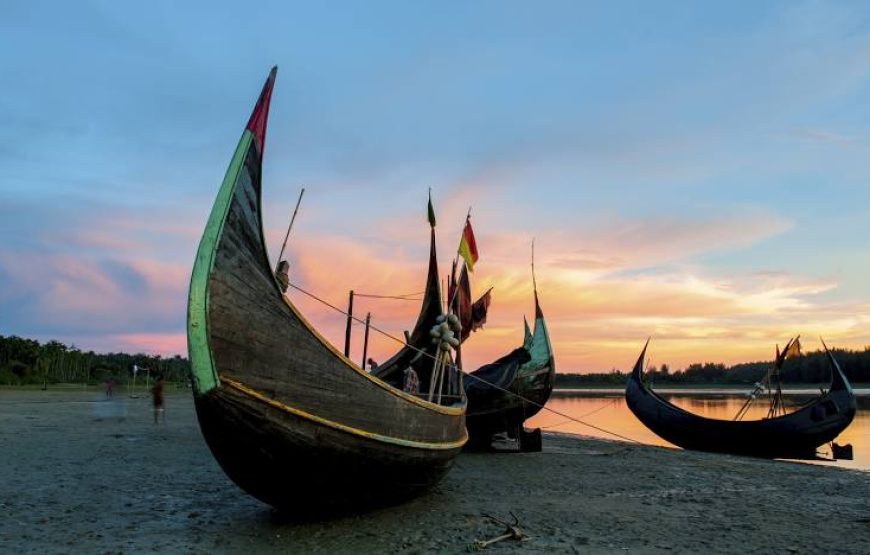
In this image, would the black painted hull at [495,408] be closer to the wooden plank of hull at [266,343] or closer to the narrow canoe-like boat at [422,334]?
the narrow canoe-like boat at [422,334]

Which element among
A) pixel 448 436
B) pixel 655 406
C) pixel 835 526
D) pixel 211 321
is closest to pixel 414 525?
pixel 448 436

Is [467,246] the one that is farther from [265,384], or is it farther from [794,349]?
[794,349]

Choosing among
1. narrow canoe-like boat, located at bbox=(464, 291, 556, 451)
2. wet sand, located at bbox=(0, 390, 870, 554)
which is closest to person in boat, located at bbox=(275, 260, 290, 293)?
wet sand, located at bbox=(0, 390, 870, 554)

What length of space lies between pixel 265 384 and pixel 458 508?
13.3 ft

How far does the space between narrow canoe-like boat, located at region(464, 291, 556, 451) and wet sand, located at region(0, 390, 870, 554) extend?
0.92 m

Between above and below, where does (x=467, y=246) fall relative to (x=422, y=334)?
above

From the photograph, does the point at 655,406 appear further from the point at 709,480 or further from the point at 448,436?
the point at 448,436

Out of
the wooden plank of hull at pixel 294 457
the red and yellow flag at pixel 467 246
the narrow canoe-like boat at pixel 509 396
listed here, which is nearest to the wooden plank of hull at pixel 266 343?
the wooden plank of hull at pixel 294 457

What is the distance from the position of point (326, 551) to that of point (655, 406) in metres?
18.1

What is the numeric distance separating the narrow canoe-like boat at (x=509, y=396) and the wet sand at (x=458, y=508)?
0.92 metres

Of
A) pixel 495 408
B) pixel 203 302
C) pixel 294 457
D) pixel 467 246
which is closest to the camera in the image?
pixel 203 302

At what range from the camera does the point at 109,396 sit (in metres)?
26.5

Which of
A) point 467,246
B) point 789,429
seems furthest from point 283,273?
point 789,429

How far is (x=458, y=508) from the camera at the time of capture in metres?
8.51
